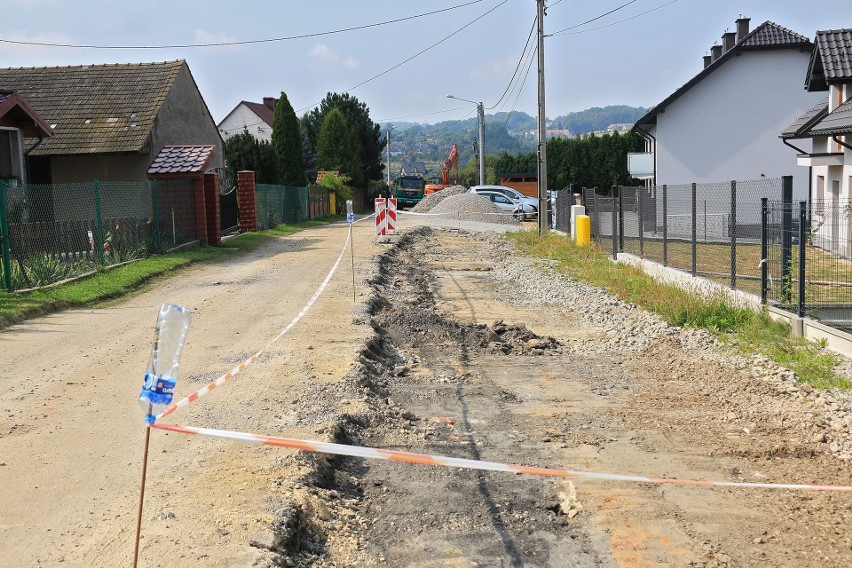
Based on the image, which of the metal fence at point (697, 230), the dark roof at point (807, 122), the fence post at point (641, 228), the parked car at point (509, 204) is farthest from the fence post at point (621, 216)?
the parked car at point (509, 204)

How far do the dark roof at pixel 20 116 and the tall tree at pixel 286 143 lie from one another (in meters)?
28.5

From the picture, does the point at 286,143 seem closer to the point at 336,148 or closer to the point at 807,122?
the point at 336,148

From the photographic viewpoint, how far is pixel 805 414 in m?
8.48

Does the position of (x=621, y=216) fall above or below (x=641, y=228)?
above

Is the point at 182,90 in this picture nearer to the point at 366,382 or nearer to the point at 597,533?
the point at 366,382

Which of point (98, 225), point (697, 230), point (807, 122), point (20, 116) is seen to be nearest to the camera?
point (697, 230)

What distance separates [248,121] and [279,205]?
48548 mm

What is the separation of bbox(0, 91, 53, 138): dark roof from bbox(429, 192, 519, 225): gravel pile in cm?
2640

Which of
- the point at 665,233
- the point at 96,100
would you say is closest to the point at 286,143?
the point at 96,100

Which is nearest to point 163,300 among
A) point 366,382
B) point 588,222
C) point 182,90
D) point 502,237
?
point 366,382

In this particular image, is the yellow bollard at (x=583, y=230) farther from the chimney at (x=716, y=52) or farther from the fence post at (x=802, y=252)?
the chimney at (x=716, y=52)

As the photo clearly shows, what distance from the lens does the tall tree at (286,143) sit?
5300cm

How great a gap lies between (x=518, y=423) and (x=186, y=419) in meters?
2.97

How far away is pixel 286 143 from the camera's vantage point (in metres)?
53.2
